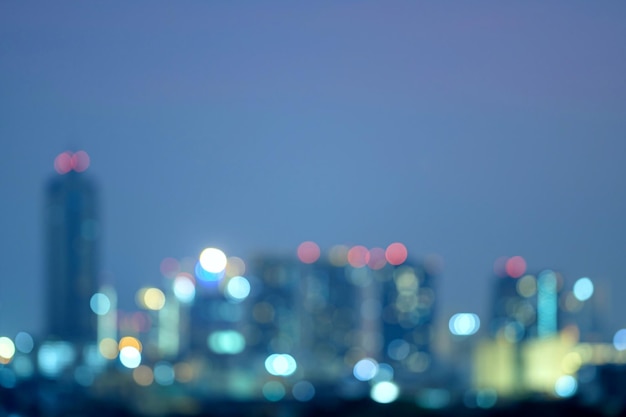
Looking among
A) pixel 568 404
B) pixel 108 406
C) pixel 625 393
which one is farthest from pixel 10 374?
pixel 625 393

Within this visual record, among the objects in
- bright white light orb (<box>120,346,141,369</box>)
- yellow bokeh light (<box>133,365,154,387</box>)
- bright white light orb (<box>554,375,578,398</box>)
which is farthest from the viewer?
bright white light orb (<box>120,346,141,369</box>)

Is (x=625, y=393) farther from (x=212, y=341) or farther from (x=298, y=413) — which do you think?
(x=212, y=341)

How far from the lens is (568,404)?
27.0m

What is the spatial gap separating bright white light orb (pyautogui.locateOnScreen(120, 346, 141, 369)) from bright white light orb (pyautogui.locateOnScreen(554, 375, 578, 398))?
14.0 meters

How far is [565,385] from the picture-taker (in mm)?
44219

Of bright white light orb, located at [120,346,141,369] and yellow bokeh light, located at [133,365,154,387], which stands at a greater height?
bright white light orb, located at [120,346,141,369]

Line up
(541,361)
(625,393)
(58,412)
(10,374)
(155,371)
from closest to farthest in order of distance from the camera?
(58,412) < (10,374) < (625,393) < (541,361) < (155,371)

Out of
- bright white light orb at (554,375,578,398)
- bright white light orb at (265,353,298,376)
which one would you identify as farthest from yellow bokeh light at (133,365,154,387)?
bright white light orb at (554,375,578,398)

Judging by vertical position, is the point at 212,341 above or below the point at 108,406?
above

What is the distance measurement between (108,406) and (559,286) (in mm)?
30013

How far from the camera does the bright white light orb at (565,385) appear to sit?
139 ft

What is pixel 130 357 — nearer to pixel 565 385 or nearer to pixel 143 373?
pixel 143 373

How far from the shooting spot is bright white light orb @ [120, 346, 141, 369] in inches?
1872

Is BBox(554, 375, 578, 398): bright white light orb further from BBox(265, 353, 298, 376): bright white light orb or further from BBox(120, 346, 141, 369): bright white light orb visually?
BBox(120, 346, 141, 369): bright white light orb
